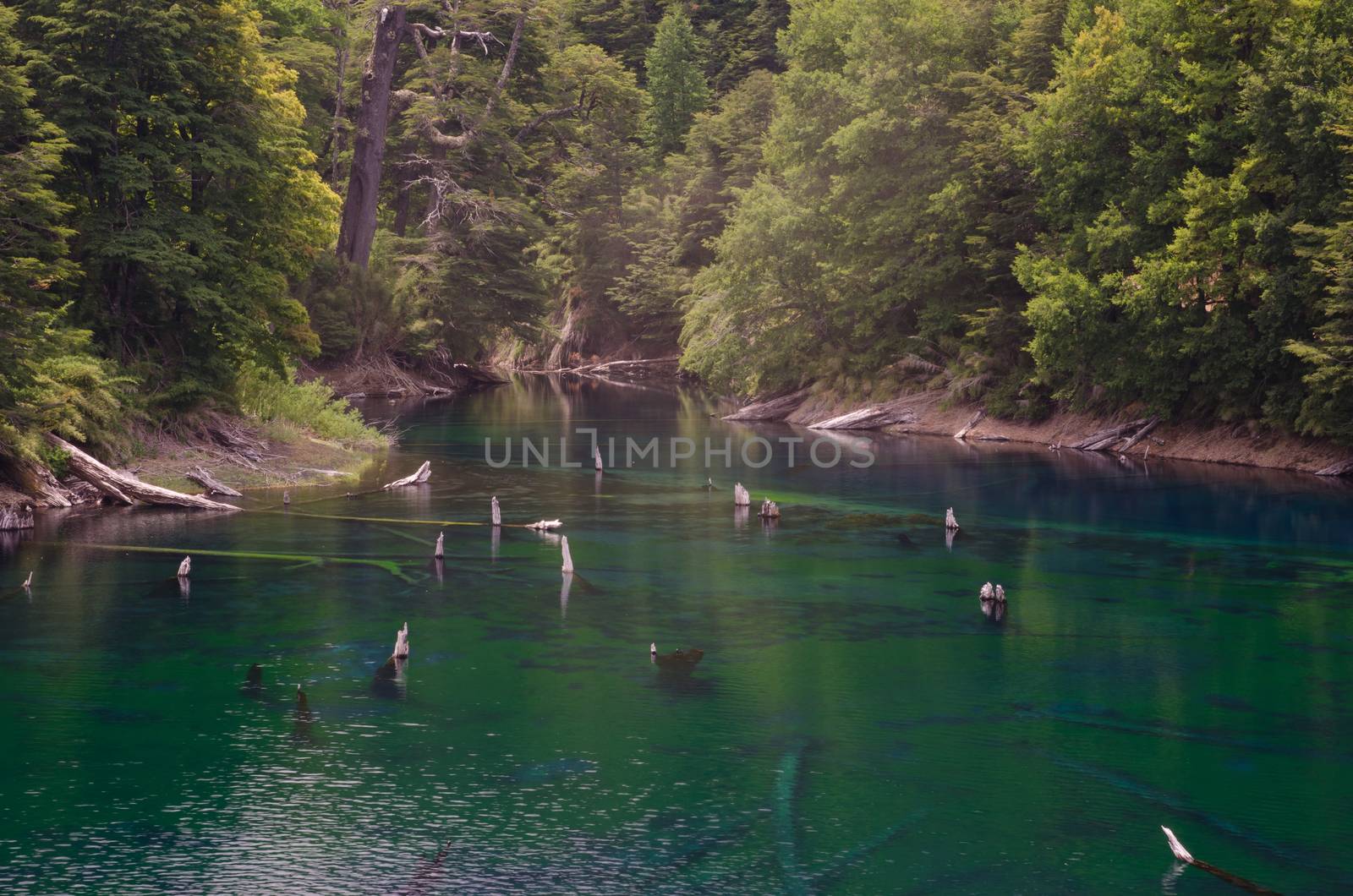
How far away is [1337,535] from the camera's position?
29297mm

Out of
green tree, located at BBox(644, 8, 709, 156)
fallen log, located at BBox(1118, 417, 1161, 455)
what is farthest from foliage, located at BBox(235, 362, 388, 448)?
green tree, located at BBox(644, 8, 709, 156)

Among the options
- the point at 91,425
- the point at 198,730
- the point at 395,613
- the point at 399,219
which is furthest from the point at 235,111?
the point at 399,219

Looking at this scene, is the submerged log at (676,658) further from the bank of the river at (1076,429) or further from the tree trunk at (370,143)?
the tree trunk at (370,143)

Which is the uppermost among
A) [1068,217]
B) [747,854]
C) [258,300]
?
[1068,217]

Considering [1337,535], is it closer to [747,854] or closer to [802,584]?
[802,584]

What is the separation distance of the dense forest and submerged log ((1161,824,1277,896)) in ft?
71.4

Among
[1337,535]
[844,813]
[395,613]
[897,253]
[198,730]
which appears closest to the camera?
[844,813]

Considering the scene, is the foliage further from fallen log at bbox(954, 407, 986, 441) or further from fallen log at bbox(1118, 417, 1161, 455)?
fallen log at bbox(1118, 417, 1161, 455)

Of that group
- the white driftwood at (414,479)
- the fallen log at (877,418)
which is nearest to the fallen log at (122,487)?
the white driftwood at (414,479)

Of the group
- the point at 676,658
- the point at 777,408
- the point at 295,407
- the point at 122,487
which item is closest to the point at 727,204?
the point at 777,408

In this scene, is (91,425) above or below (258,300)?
below

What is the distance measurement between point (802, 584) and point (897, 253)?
3110 centimetres

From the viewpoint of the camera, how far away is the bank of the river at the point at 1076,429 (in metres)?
39.7

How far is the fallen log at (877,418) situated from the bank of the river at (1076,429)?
0.15ft
